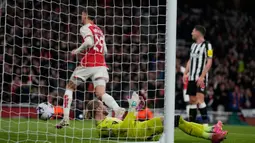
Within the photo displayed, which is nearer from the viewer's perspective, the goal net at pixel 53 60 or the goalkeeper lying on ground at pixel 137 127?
the goalkeeper lying on ground at pixel 137 127

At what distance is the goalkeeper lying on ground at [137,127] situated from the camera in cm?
673

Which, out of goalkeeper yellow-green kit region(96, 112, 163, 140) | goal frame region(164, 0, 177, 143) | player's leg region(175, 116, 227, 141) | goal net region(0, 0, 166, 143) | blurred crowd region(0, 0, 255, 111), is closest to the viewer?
goal frame region(164, 0, 177, 143)

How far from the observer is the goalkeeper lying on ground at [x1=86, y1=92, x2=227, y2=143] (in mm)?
6734

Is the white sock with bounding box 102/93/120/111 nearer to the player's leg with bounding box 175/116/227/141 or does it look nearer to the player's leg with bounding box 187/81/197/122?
the player's leg with bounding box 187/81/197/122

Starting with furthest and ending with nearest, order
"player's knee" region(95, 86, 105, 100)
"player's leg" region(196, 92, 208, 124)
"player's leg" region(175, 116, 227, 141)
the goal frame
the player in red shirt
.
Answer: "player's leg" region(196, 92, 208, 124), "player's knee" region(95, 86, 105, 100), the player in red shirt, "player's leg" region(175, 116, 227, 141), the goal frame

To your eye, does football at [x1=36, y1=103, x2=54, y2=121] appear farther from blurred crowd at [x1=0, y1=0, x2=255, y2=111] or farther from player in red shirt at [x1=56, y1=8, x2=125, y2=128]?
blurred crowd at [x1=0, y1=0, x2=255, y2=111]

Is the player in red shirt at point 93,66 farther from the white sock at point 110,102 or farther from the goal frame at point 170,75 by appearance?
the goal frame at point 170,75

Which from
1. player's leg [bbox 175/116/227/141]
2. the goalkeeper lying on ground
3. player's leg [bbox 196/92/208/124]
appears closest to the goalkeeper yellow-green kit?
the goalkeeper lying on ground

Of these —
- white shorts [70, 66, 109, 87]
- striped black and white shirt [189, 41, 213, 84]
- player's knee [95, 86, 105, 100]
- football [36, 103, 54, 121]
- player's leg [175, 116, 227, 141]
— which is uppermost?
striped black and white shirt [189, 41, 213, 84]

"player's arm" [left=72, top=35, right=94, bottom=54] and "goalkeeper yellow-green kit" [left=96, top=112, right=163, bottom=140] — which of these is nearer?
"goalkeeper yellow-green kit" [left=96, top=112, right=163, bottom=140]

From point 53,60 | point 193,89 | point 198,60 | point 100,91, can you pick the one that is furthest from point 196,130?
point 53,60

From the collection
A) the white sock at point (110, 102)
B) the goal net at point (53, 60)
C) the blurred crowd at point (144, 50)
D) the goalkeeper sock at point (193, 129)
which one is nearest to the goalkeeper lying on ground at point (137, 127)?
the goalkeeper sock at point (193, 129)

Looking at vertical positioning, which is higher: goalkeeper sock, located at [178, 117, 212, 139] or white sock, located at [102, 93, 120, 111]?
white sock, located at [102, 93, 120, 111]

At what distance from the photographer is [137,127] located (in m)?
7.04
